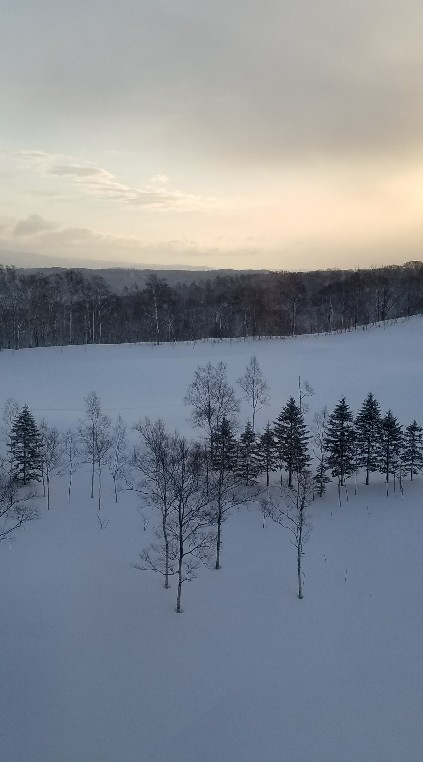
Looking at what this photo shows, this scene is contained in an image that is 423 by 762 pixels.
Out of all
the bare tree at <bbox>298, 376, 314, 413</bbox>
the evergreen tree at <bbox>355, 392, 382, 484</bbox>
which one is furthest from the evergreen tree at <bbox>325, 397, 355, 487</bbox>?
the bare tree at <bbox>298, 376, 314, 413</bbox>

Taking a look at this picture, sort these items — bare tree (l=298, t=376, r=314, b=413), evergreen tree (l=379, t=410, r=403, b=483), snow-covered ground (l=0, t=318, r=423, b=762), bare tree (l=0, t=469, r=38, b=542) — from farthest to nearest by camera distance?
bare tree (l=298, t=376, r=314, b=413) → evergreen tree (l=379, t=410, r=403, b=483) → bare tree (l=0, t=469, r=38, b=542) → snow-covered ground (l=0, t=318, r=423, b=762)

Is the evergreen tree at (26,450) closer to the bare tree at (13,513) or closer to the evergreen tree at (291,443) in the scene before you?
the bare tree at (13,513)

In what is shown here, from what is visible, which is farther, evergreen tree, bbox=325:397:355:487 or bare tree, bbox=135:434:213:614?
evergreen tree, bbox=325:397:355:487

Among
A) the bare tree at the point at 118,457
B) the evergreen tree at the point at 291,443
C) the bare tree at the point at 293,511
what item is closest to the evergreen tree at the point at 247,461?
the evergreen tree at the point at 291,443

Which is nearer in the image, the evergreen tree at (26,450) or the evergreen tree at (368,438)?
the evergreen tree at (26,450)

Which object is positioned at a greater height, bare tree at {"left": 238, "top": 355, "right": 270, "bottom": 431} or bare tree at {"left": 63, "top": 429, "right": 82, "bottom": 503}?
bare tree at {"left": 238, "top": 355, "right": 270, "bottom": 431}

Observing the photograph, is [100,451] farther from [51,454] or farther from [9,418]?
[9,418]

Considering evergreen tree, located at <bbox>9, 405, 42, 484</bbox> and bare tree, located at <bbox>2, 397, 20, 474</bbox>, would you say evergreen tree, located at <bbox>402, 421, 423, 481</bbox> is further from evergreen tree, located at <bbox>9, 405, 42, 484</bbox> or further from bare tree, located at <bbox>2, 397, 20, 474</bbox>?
bare tree, located at <bbox>2, 397, 20, 474</bbox>
